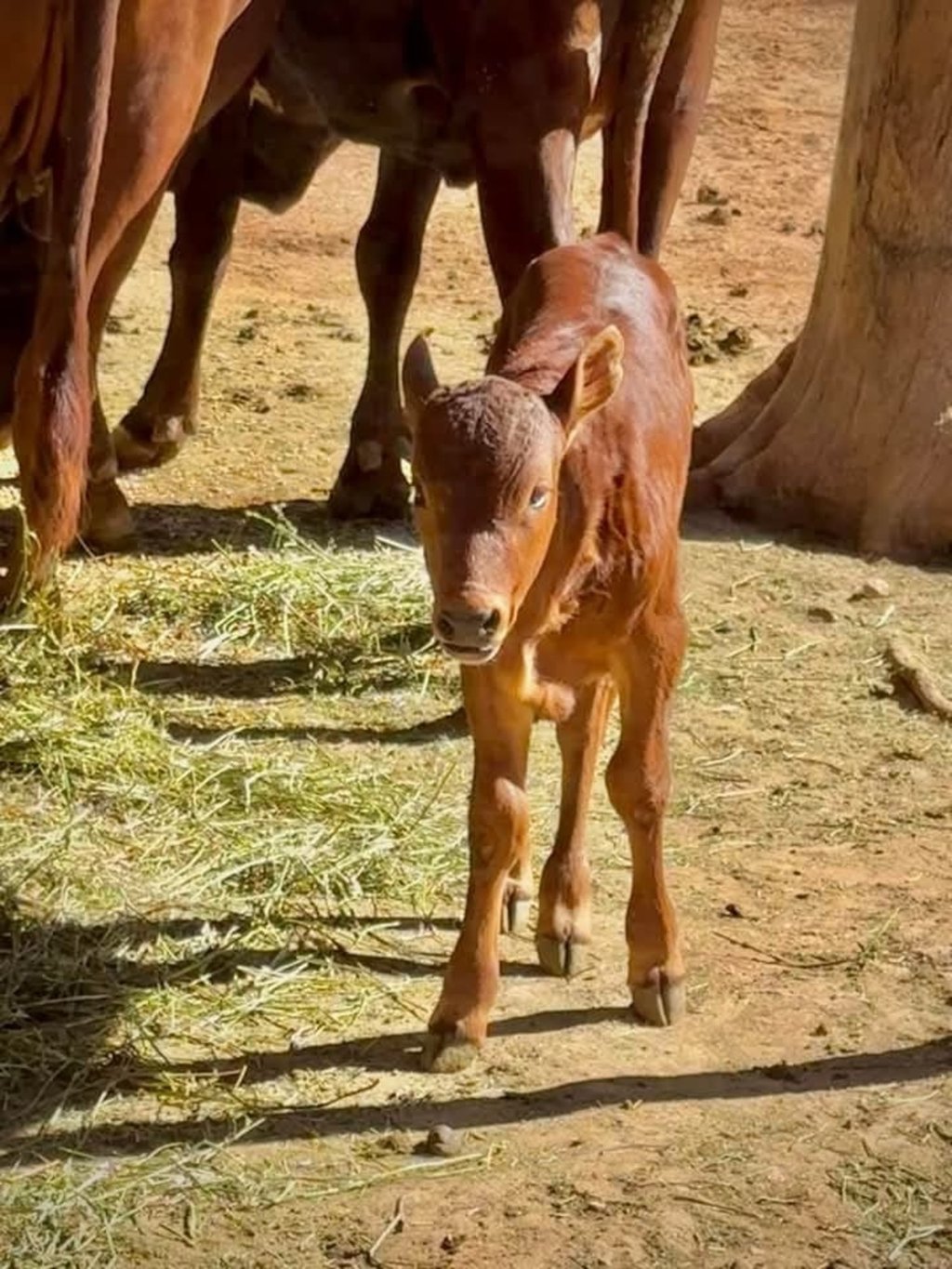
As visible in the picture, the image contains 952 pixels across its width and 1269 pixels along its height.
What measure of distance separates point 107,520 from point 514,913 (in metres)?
2.54

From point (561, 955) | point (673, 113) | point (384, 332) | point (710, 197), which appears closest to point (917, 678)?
point (673, 113)

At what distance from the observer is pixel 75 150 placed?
17.6 feet

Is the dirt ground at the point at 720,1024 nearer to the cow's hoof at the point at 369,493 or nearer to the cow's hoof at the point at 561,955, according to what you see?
the cow's hoof at the point at 561,955

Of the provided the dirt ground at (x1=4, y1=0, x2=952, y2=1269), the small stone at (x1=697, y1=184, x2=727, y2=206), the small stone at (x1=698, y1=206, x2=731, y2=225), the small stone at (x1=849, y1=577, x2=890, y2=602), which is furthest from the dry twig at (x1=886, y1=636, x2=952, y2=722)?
the small stone at (x1=697, y1=184, x2=727, y2=206)

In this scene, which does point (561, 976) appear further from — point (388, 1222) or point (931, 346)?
point (931, 346)

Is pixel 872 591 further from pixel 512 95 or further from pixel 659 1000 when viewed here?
pixel 659 1000

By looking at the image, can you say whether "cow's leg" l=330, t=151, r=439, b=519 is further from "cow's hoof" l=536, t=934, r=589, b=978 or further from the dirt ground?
"cow's hoof" l=536, t=934, r=589, b=978

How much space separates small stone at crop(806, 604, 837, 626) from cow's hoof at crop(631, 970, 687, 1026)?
2.45 meters

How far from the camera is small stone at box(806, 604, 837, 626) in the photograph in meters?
7.19

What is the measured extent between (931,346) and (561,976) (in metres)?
3.10

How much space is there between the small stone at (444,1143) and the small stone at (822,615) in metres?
3.04

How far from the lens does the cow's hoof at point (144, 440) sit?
8.16 metres

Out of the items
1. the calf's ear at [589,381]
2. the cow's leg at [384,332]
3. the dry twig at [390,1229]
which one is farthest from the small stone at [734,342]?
the dry twig at [390,1229]

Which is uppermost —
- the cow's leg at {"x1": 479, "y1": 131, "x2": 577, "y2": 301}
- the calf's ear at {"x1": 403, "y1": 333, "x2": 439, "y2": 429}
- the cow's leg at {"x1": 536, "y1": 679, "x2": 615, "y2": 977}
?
the cow's leg at {"x1": 479, "y1": 131, "x2": 577, "y2": 301}
